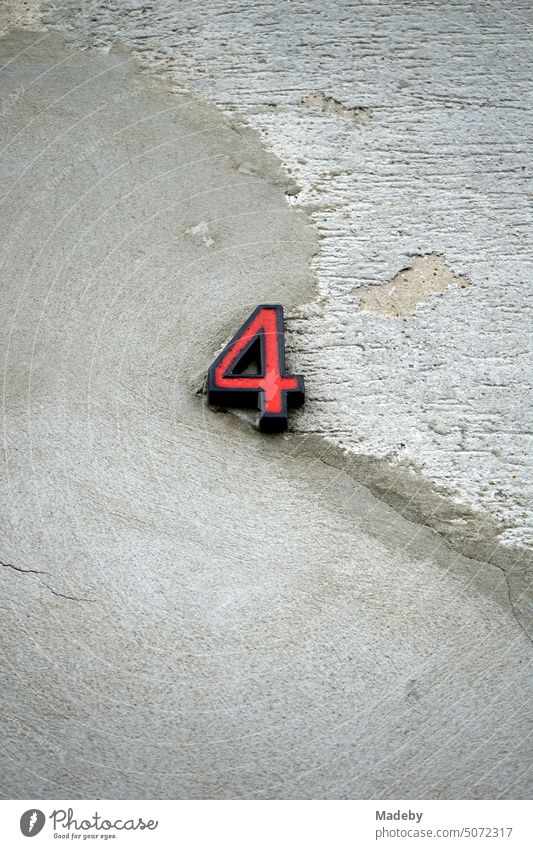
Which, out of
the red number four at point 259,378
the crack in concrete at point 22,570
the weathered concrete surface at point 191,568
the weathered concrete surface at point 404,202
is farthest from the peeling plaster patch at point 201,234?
the crack in concrete at point 22,570

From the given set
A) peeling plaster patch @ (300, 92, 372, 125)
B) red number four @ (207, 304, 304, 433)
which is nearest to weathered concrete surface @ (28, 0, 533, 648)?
peeling plaster patch @ (300, 92, 372, 125)

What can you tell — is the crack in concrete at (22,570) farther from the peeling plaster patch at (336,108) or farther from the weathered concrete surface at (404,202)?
the peeling plaster patch at (336,108)

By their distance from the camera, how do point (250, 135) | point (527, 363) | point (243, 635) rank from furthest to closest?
point (250, 135), point (527, 363), point (243, 635)

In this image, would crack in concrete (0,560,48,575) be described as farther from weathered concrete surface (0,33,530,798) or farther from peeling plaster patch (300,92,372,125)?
peeling plaster patch (300,92,372,125)

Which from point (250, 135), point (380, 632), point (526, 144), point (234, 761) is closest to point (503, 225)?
point (526, 144)

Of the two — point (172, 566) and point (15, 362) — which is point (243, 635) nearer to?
point (172, 566)

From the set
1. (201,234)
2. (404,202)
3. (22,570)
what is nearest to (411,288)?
(404,202)

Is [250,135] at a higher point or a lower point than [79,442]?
higher
